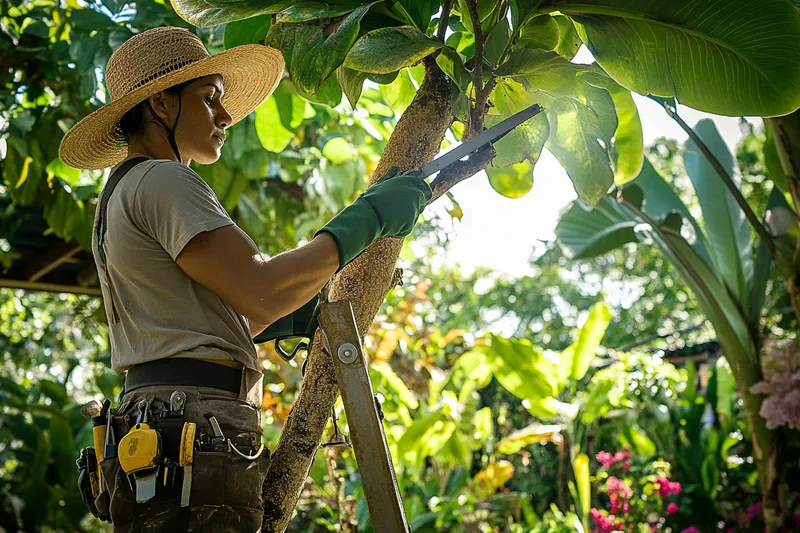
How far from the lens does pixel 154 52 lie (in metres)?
1.47

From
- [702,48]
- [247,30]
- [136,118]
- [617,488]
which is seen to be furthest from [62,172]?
[617,488]

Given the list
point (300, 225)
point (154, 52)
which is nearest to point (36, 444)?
point (300, 225)

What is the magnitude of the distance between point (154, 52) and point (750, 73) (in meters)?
1.14

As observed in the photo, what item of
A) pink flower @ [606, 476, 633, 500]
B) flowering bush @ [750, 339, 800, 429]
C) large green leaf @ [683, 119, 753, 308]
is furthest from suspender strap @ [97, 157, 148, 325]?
pink flower @ [606, 476, 633, 500]

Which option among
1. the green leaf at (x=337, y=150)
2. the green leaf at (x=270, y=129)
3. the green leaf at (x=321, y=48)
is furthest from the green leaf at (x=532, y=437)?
the green leaf at (x=321, y=48)

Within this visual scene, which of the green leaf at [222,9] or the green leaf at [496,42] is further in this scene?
the green leaf at [496,42]

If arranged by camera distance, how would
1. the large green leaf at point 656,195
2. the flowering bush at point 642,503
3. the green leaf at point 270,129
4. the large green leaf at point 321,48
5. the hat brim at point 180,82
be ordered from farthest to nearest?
the flowering bush at point 642,503
the large green leaf at point 656,195
the green leaf at point 270,129
the hat brim at point 180,82
the large green leaf at point 321,48

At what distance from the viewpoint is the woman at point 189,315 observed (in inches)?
46.8

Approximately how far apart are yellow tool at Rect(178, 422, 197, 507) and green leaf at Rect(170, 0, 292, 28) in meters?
0.71

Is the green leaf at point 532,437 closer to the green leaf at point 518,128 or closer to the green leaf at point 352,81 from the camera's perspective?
the green leaf at point 518,128

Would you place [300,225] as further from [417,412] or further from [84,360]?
[84,360]

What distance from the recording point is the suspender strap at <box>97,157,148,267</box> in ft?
4.45

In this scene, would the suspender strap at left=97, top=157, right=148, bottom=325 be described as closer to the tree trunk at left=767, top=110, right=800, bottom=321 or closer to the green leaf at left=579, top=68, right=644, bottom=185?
the green leaf at left=579, top=68, right=644, bottom=185

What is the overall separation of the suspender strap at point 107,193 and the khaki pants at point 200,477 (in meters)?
0.28
